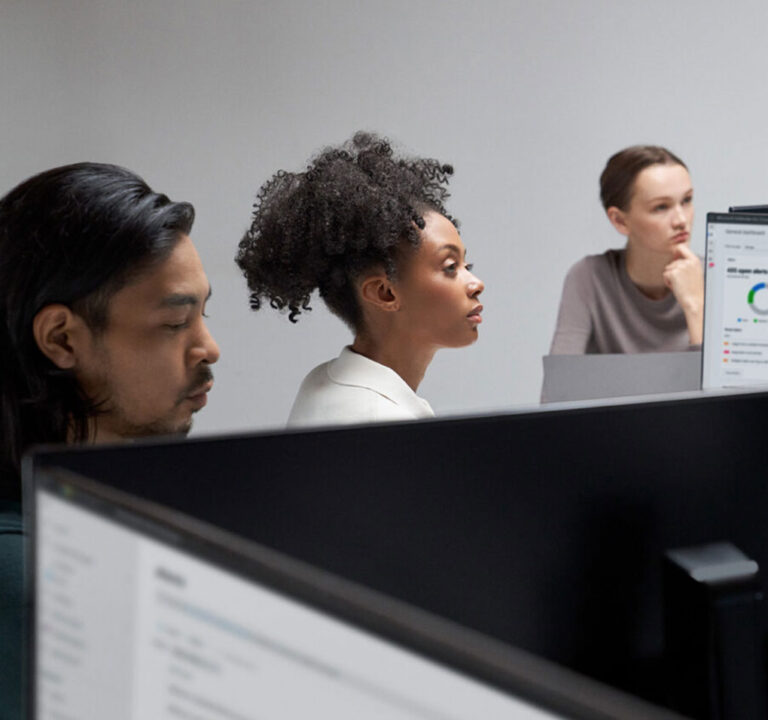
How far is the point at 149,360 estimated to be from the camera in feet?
3.23

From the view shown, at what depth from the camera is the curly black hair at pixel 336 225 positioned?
1478 mm

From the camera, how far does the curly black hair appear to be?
4.85 ft

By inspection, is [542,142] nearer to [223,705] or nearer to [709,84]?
[709,84]

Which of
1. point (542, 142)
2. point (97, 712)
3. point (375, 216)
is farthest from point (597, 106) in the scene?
point (97, 712)

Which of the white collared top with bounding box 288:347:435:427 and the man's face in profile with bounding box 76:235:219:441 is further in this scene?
the white collared top with bounding box 288:347:435:427

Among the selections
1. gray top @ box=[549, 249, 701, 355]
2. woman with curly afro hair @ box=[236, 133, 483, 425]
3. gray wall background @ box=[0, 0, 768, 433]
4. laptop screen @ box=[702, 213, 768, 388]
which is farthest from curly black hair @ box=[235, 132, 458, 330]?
gray wall background @ box=[0, 0, 768, 433]

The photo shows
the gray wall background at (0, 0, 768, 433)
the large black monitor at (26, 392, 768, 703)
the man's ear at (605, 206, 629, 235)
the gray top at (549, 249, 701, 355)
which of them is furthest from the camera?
the gray wall background at (0, 0, 768, 433)

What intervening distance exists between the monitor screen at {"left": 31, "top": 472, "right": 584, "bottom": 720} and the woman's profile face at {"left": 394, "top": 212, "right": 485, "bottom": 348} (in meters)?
1.11

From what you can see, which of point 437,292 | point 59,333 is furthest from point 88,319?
point 437,292

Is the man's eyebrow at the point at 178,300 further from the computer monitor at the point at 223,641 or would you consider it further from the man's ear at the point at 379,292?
the computer monitor at the point at 223,641

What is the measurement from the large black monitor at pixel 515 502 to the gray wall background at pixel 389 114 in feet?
8.79

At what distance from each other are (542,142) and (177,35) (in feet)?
4.20

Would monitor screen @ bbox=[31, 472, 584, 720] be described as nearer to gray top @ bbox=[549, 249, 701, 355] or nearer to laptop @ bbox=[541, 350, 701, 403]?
laptop @ bbox=[541, 350, 701, 403]

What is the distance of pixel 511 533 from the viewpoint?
60 centimetres
